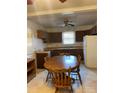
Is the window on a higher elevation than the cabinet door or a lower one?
higher

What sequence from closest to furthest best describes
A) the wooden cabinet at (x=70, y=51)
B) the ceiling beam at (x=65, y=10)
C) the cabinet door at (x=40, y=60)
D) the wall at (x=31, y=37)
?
1. the ceiling beam at (x=65, y=10)
2. the wall at (x=31, y=37)
3. the cabinet door at (x=40, y=60)
4. the wooden cabinet at (x=70, y=51)

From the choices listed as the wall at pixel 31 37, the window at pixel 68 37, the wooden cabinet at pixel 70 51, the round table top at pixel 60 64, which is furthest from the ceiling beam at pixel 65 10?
the window at pixel 68 37

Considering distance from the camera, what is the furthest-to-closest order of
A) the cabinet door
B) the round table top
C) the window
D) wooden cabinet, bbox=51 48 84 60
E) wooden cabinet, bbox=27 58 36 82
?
the window, wooden cabinet, bbox=51 48 84 60, the cabinet door, wooden cabinet, bbox=27 58 36 82, the round table top

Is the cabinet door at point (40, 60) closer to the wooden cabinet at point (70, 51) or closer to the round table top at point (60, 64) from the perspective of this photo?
the wooden cabinet at point (70, 51)

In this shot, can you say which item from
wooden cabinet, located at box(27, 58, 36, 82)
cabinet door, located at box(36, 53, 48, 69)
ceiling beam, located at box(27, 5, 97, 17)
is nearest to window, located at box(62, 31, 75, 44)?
cabinet door, located at box(36, 53, 48, 69)

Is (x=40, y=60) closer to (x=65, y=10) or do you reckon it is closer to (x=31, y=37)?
(x=31, y=37)

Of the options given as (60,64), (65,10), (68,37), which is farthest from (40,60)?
(68,37)

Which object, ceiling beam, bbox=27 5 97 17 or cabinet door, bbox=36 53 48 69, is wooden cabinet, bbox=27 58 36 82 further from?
ceiling beam, bbox=27 5 97 17

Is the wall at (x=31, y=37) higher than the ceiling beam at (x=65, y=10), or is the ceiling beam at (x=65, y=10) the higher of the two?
the ceiling beam at (x=65, y=10)

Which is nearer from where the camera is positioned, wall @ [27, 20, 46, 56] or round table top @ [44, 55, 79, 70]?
round table top @ [44, 55, 79, 70]
